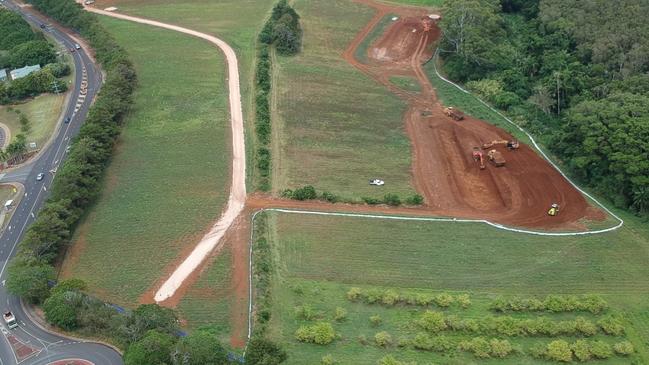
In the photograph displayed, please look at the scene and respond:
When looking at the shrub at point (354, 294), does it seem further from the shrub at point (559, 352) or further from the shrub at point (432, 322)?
the shrub at point (559, 352)

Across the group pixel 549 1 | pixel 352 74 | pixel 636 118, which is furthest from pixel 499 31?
pixel 636 118

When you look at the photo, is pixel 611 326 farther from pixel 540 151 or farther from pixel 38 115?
pixel 38 115

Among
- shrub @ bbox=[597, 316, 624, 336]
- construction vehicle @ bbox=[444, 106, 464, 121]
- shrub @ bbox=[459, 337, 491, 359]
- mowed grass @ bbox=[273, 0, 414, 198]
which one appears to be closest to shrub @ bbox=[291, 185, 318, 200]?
mowed grass @ bbox=[273, 0, 414, 198]

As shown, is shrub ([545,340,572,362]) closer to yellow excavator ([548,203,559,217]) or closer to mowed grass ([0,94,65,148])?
yellow excavator ([548,203,559,217])

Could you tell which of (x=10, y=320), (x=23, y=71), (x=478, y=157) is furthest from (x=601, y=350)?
(x=23, y=71)

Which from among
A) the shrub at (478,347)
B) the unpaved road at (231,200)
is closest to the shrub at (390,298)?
the shrub at (478,347)
